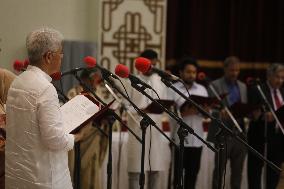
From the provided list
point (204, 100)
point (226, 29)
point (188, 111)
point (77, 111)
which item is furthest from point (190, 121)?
point (226, 29)

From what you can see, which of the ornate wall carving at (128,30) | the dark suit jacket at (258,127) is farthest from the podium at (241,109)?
the ornate wall carving at (128,30)

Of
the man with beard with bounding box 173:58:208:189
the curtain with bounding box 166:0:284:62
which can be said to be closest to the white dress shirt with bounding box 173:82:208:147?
the man with beard with bounding box 173:58:208:189

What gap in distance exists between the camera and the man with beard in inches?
218

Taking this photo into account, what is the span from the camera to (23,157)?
288 cm

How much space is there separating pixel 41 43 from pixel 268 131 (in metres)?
3.53

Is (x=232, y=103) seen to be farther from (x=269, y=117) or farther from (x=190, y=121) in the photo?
(x=190, y=121)

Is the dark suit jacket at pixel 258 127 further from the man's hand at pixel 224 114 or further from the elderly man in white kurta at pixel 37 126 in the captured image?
the elderly man in white kurta at pixel 37 126

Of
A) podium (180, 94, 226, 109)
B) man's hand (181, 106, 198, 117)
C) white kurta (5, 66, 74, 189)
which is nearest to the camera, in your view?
white kurta (5, 66, 74, 189)

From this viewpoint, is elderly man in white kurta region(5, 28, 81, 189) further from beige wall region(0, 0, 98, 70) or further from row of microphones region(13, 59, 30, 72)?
beige wall region(0, 0, 98, 70)

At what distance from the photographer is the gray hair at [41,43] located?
2.88 m

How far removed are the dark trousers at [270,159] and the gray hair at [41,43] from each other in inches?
138

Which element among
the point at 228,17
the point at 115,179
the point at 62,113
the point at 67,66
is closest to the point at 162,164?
the point at 115,179

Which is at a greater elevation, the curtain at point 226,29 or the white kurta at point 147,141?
the curtain at point 226,29

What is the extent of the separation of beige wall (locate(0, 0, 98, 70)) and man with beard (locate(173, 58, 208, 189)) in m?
1.78
